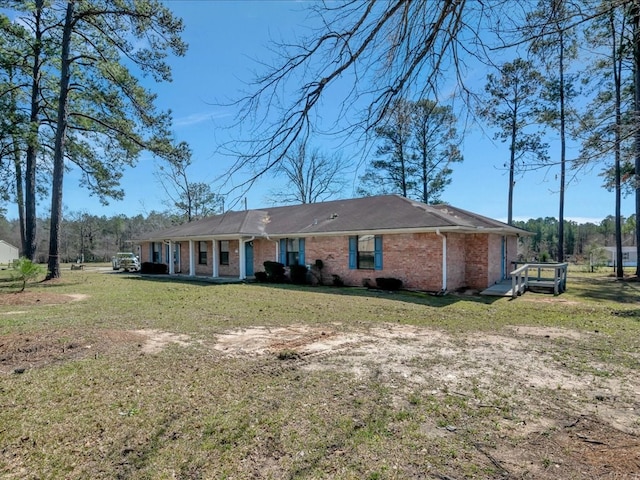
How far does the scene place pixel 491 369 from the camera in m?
4.96

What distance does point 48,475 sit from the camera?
2.65m

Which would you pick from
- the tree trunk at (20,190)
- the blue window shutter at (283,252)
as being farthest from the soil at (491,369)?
the tree trunk at (20,190)

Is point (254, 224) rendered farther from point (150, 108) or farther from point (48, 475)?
point (48, 475)

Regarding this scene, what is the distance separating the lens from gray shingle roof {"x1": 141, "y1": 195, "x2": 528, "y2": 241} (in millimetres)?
14273

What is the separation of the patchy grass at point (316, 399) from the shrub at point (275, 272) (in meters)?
9.37

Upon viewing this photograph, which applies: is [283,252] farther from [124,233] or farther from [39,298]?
[124,233]

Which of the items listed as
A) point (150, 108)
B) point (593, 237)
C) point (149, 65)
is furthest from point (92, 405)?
point (593, 237)

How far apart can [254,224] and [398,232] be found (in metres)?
9.48

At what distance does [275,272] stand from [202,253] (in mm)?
7009

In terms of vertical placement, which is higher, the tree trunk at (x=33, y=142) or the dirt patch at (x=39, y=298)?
the tree trunk at (x=33, y=142)

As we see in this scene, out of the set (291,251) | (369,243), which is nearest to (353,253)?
(369,243)

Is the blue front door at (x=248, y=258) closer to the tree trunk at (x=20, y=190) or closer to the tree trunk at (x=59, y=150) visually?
the tree trunk at (x=59, y=150)

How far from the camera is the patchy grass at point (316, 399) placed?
2.81 meters

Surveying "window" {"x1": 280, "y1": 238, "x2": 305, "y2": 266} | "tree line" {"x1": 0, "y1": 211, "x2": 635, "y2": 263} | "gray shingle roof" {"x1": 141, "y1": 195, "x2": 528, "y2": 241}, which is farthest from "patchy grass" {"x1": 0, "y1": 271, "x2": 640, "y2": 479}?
"tree line" {"x1": 0, "y1": 211, "x2": 635, "y2": 263}
